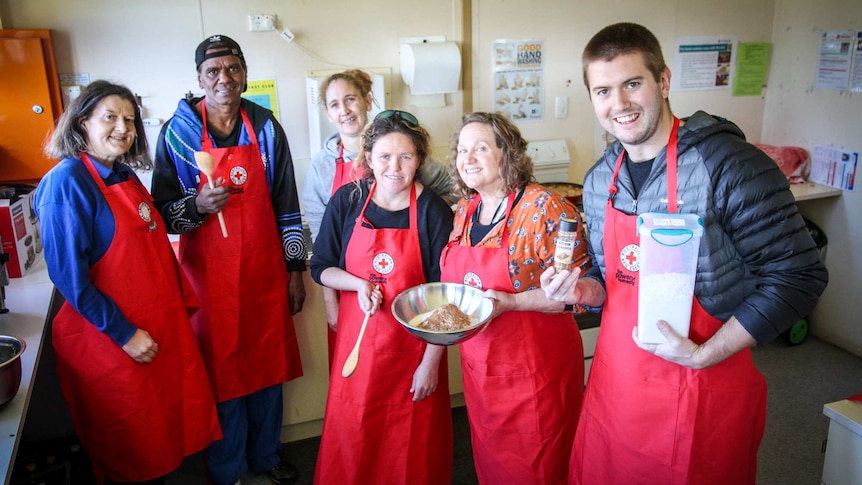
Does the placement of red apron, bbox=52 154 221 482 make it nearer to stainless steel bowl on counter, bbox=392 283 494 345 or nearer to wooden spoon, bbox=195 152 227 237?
wooden spoon, bbox=195 152 227 237

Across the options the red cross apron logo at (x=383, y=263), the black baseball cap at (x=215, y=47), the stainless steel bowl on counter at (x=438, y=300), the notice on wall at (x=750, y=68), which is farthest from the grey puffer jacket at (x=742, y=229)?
the notice on wall at (x=750, y=68)

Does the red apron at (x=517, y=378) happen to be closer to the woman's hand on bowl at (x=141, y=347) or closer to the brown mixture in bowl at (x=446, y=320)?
the brown mixture in bowl at (x=446, y=320)

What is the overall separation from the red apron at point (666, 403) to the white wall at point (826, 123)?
98.7 inches

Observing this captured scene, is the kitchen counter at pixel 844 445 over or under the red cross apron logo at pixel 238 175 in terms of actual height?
under

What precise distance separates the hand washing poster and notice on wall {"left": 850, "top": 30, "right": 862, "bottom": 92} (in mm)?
1595

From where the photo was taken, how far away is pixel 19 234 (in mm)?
2311

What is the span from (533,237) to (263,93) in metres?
1.79

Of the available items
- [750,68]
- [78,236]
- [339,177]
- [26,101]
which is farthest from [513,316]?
[750,68]

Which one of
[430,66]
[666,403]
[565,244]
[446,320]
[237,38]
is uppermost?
[237,38]

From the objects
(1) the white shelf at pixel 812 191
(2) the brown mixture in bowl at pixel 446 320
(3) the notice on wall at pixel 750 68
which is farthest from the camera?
(3) the notice on wall at pixel 750 68

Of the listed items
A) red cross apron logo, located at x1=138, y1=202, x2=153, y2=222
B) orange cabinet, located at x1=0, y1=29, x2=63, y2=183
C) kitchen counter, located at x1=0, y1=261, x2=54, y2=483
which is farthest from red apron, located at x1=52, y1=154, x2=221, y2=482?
orange cabinet, located at x1=0, y1=29, x2=63, y2=183

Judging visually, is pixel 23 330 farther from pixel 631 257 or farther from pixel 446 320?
pixel 631 257

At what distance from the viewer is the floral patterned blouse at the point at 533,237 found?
177cm

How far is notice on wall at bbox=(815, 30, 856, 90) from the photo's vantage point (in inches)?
133
